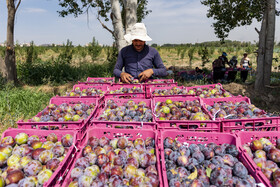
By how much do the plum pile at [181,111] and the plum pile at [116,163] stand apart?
23.8 inches

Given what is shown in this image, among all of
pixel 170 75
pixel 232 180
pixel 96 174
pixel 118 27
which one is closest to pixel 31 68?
pixel 118 27

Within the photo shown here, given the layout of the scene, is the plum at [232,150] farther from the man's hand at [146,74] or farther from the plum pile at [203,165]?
the man's hand at [146,74]

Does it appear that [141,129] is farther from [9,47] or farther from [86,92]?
[9,47]

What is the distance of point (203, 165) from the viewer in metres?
1.62

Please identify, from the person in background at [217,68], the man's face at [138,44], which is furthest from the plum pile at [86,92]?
the person in background at [217,68]

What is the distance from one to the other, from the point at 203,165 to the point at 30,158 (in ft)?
4.80

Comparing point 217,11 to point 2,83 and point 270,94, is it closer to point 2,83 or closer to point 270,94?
point 270,94

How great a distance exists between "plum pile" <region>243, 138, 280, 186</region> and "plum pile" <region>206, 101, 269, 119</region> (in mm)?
511

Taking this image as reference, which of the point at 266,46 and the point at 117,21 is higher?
the point at 117,21

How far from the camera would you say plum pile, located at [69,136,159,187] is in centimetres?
141

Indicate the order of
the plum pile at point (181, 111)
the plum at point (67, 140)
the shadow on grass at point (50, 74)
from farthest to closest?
the shadow on grass at point (50, 74), the plum pile at point (181, 111), the plum at point (67, 140)

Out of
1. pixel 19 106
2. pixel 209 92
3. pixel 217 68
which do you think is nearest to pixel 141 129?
pixel 209 92

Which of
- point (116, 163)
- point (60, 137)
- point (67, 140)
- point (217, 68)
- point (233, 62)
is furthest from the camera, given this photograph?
point (233, 62)

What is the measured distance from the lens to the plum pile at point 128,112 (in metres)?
2.38
